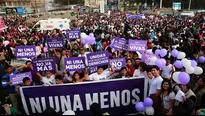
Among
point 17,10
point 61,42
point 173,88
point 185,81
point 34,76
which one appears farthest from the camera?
point 17,10

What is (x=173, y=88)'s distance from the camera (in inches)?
180

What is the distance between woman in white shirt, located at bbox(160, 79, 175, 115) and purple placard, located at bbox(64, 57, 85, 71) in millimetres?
2423

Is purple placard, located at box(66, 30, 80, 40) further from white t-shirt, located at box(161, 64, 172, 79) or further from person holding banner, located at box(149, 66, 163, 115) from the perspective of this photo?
person holding banner, located at box(149, 66, 163, 115)

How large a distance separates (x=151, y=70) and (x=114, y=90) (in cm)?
96

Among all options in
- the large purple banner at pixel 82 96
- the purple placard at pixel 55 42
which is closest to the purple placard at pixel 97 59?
the large purple banner at pixel 82 96

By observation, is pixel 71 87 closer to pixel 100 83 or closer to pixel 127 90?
pixel 100 83

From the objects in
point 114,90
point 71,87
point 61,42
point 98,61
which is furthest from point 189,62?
point 61,42

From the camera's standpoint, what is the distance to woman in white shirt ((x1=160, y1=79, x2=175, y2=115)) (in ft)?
13.9

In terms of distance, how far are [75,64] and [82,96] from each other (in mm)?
1368

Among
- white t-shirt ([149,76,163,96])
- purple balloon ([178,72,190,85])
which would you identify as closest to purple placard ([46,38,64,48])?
white t-shirt ([149,76,163,96])

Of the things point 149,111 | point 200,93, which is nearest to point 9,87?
point 149,111

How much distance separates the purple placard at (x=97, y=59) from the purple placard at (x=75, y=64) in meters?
0.21

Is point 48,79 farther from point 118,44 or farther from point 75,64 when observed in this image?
point 118,44

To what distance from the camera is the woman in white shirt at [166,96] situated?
424 cm
